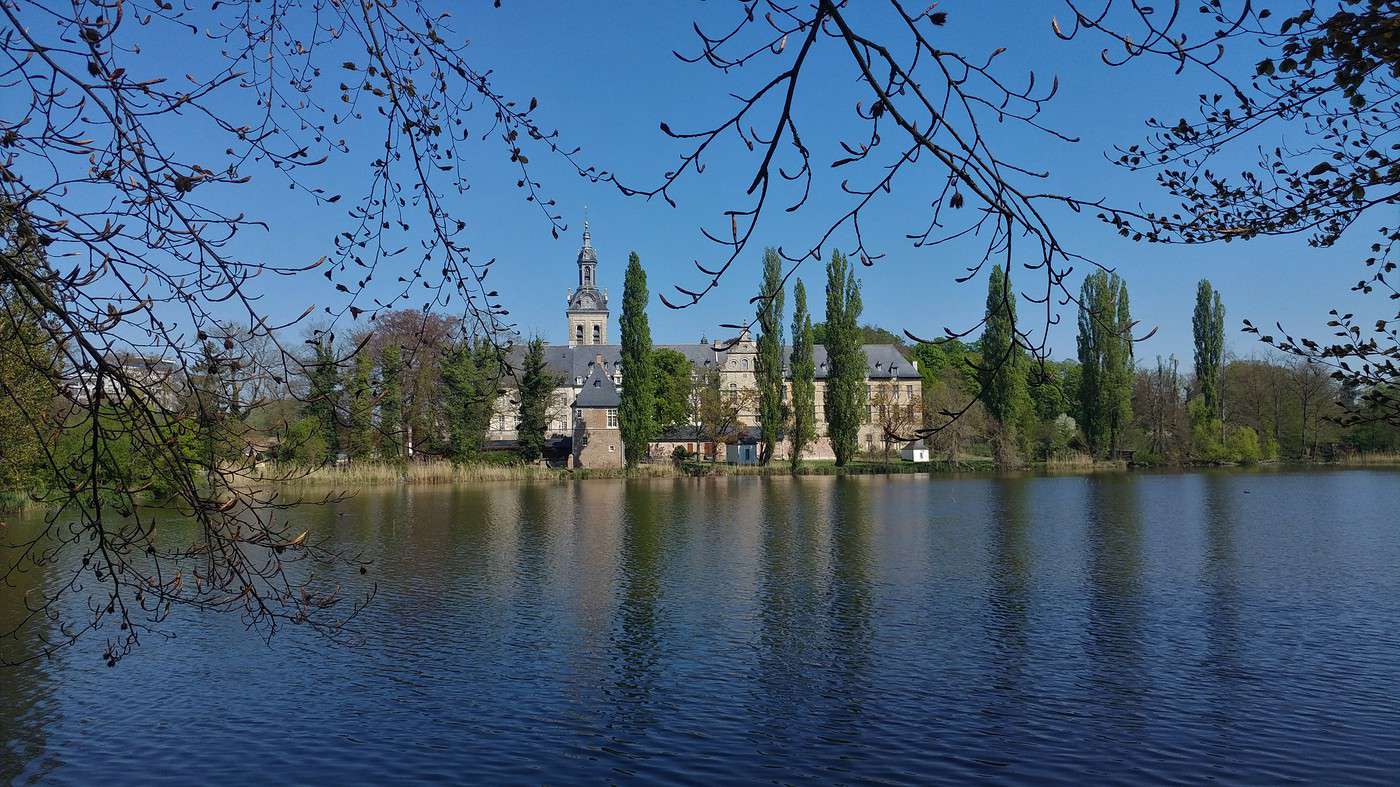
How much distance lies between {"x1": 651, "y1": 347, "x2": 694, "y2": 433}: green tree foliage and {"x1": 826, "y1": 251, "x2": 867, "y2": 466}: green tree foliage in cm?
1191

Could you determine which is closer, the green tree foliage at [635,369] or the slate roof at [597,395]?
the green tree foliage at [635,369]

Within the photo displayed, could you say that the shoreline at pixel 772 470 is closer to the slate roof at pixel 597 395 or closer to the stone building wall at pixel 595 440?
the stone building wall at pixel 595 440

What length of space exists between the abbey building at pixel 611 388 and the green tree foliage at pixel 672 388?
3.36 ft

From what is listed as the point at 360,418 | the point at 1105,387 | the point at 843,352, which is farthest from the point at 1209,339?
the point at 360,418

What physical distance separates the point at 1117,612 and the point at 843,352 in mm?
42460

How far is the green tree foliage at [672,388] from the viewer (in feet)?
212

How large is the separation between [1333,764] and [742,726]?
518 centimetres

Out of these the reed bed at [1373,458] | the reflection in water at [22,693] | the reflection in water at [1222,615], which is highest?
the reed bed at [1373,458]

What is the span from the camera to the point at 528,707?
10.3 m

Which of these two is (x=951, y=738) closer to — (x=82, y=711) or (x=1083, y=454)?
(x=82, y=711)

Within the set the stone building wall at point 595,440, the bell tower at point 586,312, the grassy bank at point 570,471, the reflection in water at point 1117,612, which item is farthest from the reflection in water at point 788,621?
the bell tower at point 586,312

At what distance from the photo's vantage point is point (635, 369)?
5644cm

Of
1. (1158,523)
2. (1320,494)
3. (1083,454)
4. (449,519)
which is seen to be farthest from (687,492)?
(1083,454)

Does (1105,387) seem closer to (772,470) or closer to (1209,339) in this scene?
(1209,339)
